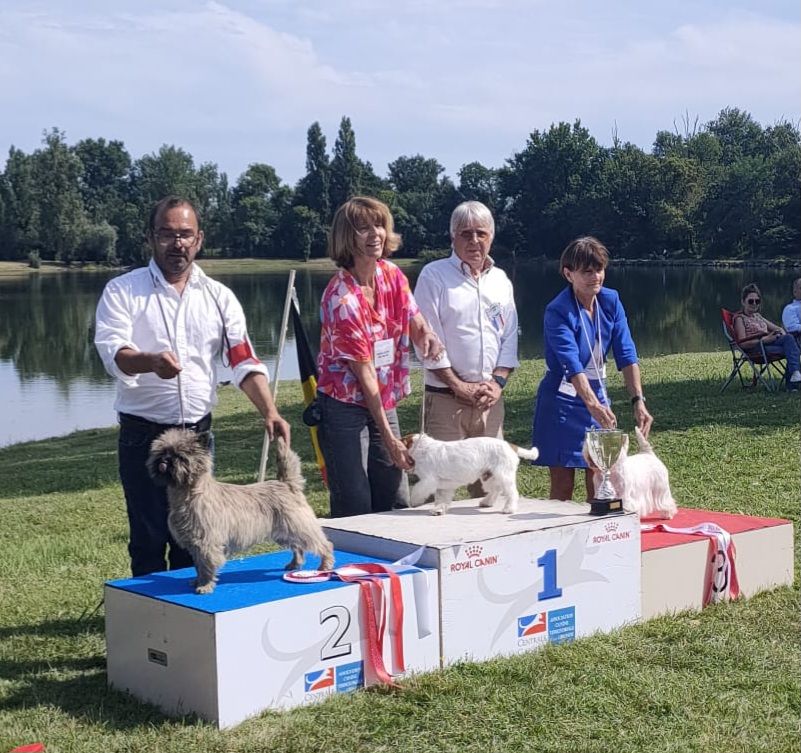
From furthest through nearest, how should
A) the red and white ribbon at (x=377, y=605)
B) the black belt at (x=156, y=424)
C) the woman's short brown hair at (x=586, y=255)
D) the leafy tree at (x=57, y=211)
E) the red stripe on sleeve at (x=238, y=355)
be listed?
1. the leafy tree at (x=57, y=211)
2. the woman's short brown hair at (x=586, y=255)
3. the red stripe on sleeve at (x=238, y=355)
4. the black belt at (x=156, y=424)
5. the red and white ribbon at (x=377, y=605)

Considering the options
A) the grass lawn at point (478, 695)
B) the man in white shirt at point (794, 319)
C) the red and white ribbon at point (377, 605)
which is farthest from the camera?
the man in white shirt at point (794, 319)

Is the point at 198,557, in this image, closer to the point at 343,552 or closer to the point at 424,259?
the point at 343,552

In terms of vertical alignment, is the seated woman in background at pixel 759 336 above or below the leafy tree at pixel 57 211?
below

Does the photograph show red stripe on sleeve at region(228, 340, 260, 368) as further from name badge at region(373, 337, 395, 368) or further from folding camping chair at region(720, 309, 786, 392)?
folding camping chair at region(720, 309, 786, 392)

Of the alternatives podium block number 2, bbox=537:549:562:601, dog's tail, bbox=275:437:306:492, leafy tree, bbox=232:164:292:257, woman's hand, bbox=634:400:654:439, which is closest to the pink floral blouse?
dog's tail, bbox=275:437:306:492

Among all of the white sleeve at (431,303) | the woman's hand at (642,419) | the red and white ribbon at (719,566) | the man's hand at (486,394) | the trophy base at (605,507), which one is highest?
the white sleeve at (431,303)

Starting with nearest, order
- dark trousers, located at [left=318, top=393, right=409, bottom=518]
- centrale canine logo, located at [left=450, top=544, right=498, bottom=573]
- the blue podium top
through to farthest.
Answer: the blue podium top
centrale canine logo, located at [left=450, top=544, right=498, bottom=573]
dark trousers, located at [left=318, top=393, right=409, bottom=518]

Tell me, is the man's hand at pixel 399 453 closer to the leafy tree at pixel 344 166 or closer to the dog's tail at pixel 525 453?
the dog's tail at pixel 525 453

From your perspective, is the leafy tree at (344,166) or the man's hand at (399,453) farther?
the leafy tree at (344,166)

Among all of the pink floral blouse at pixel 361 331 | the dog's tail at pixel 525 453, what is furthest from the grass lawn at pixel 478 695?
the pink floral blouse at pixel 361 331

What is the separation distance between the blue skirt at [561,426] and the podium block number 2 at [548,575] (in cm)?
116

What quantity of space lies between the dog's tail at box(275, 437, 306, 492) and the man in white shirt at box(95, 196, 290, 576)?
6cm

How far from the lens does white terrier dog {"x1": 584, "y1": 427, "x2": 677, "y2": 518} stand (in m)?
5.72

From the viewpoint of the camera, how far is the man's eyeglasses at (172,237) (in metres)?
4.73
